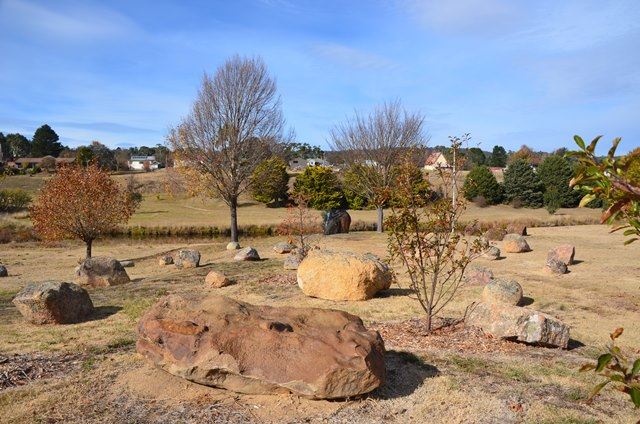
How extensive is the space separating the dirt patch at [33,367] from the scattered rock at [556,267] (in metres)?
13.0

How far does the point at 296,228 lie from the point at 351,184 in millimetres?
8039

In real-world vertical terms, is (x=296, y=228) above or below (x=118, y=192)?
below

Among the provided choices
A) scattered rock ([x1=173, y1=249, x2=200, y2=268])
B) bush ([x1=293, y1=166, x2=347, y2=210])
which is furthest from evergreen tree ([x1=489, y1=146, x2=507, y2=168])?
scattered rock ([x1=173, y1=249, x2=200, y2=268])

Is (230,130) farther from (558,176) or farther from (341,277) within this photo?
(558,176)

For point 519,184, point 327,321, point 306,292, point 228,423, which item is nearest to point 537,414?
point 327,321

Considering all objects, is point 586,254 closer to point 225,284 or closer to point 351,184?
point 225,284

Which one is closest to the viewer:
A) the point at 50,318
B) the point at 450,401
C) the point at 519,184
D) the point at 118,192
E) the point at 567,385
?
the point at 450,401

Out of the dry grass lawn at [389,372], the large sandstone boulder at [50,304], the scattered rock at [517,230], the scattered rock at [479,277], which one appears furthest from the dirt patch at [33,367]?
the scattered rock at [517,230]

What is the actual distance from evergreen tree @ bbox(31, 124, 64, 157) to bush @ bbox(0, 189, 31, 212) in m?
55.0

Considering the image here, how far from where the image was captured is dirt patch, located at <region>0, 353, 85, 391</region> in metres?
6.86

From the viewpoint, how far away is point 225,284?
14422mm

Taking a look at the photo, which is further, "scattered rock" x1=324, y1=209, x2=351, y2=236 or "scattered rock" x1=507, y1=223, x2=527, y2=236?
"scattered rock" x1=324, y1=209, x2=351, y2=236

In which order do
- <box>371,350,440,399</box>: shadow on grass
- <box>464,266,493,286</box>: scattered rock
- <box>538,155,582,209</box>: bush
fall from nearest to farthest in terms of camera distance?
<box>371,350,440,399</box>: shadow on grass, <box>464,266,493,286</box>: scattered rock, <box>538,155,582,209</box>: bush

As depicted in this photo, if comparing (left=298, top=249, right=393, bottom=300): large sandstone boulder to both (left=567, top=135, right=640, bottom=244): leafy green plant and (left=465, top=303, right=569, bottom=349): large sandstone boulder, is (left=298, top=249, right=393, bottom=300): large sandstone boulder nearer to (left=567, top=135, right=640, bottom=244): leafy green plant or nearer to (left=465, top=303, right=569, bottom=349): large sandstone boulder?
(left=465, top=303, right=569, bottom=349): large sandstone boulder
